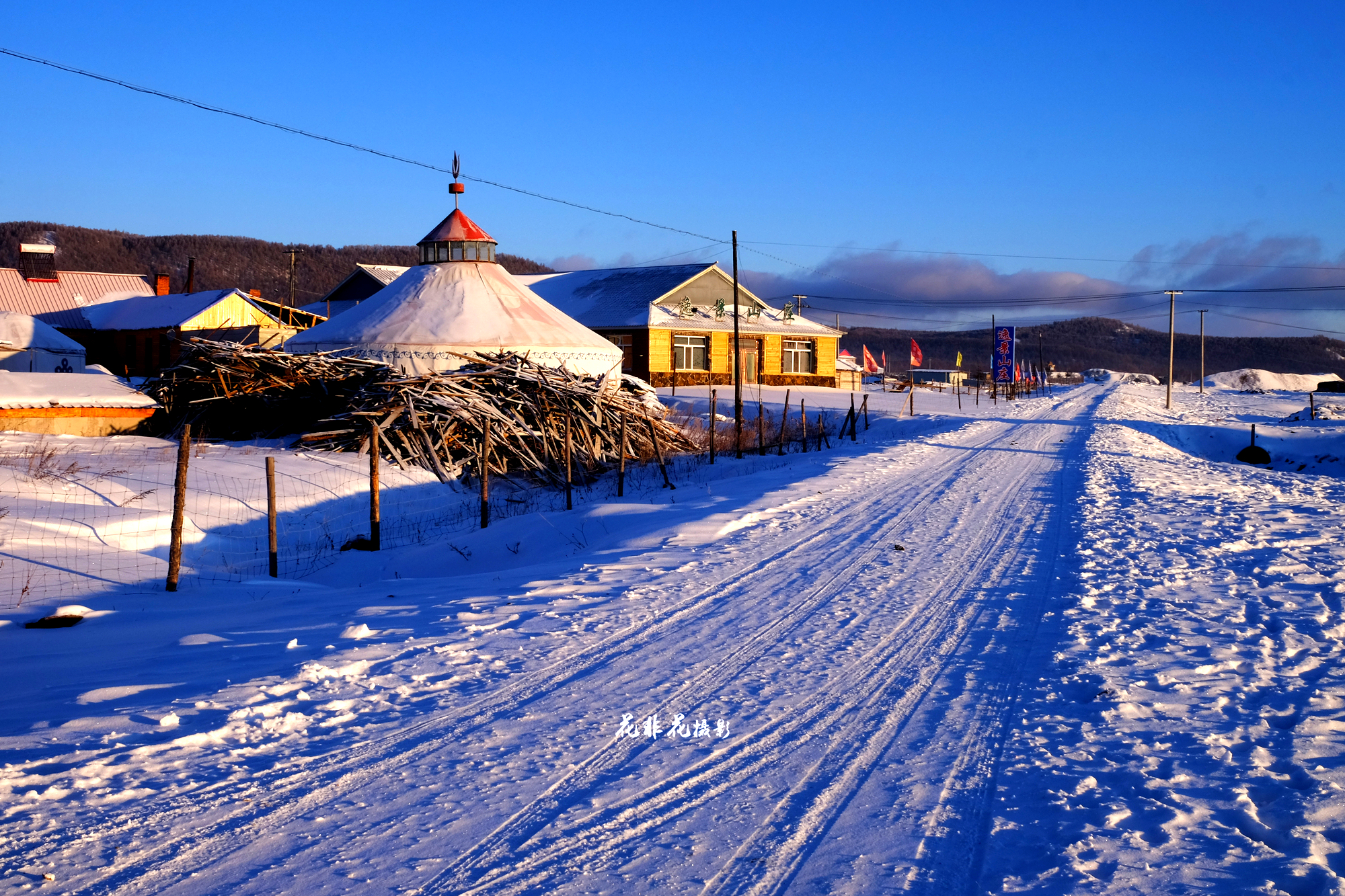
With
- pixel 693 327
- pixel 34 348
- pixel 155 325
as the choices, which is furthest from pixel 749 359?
pixel 34 348

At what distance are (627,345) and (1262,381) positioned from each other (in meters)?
92.6

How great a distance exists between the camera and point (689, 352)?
48.9 metres

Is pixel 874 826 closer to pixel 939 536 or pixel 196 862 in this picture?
pixel 196 862

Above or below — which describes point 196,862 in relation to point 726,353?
below

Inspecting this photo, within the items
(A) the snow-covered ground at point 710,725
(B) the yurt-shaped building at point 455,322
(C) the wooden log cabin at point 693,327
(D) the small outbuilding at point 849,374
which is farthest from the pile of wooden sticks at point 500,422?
(D) the small outbuilding at point 849,374

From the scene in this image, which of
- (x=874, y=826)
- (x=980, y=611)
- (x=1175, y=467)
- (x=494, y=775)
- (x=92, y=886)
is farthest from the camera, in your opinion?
(x=1175, y=467)

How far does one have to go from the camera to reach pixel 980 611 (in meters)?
8.24

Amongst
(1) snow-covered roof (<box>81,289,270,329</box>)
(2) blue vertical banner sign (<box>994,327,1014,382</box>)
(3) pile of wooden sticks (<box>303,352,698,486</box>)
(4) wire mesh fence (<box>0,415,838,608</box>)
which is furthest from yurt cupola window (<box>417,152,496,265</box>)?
(2) blue vertical banner sign (<box>994,327,1014,382</box>)

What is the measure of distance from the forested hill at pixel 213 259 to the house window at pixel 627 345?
104397mm

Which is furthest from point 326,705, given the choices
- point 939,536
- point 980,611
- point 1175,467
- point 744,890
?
point 1175,467

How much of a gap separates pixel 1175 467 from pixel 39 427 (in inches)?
1007

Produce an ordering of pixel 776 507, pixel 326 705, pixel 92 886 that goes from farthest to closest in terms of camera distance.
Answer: pixel 776 507, pixel 326 705, pixel 92 886

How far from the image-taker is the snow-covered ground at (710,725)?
400cm

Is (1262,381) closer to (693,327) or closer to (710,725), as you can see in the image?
(693,327)
